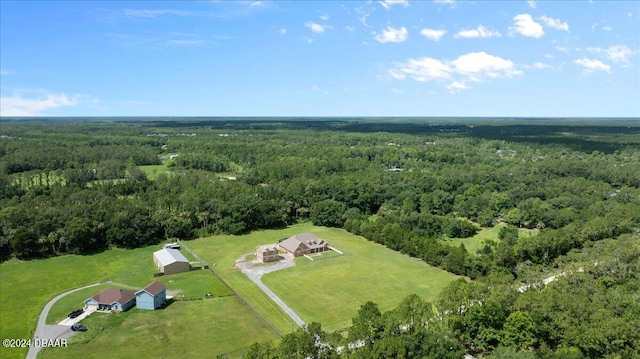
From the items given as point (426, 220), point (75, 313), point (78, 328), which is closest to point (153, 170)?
point (426, 220)

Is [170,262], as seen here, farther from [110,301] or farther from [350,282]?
[350,282]

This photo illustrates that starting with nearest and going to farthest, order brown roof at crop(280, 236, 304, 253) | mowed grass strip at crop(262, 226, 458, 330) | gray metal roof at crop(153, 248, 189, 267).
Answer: mowed grass strip at crop(262, 226, 458, 330) → gray metal roof at crop(153, 248, 189, 267) → brown roof at crop(280, 236, 304, 253)

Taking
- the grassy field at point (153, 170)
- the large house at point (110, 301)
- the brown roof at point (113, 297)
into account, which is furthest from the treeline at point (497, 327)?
the grassy field at point (153, 170)

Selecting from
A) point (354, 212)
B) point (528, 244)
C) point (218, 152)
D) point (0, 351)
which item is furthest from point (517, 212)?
point (218, 152)

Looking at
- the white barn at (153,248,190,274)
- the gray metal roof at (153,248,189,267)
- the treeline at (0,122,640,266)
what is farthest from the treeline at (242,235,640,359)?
the gray metal roof at (153,248,189,267)

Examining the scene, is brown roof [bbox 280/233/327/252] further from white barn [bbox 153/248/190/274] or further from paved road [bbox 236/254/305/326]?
white barn [bbox 153/248/190/274]

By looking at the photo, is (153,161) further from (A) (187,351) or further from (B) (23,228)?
(A) (187,351)

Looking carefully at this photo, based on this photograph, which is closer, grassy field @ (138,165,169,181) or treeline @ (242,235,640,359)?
treeline @ (242,235,640,359)
